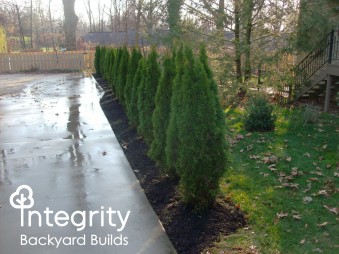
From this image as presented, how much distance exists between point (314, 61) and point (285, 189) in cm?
865

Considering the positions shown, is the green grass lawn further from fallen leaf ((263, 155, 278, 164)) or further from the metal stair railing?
the metal stair railing

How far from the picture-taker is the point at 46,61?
29.3 m

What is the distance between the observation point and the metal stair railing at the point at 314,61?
10.8m

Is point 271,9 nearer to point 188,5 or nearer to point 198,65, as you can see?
point 188,5

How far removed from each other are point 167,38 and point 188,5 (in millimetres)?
1500

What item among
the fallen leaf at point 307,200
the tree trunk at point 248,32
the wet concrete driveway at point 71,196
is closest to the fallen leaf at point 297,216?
the fallen leaf at point 307,200

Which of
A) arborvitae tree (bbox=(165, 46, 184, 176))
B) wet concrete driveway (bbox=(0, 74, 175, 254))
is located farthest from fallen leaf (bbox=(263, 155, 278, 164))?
wet concrete driveway (bbox=(0, 74, 175, 254))

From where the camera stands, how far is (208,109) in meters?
3.76

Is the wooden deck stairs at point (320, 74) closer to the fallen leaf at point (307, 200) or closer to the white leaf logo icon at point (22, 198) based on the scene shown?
the fallen leaf at point (307, 200)

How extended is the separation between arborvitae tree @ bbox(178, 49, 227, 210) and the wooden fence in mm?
27202

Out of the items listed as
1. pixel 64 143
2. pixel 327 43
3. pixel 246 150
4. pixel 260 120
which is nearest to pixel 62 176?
pixel 64 143

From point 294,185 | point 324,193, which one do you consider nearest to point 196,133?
point 294,185

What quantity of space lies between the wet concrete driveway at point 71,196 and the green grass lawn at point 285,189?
3.29 feet

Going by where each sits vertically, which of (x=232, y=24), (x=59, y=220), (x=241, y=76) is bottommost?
(x=59, y=220)
